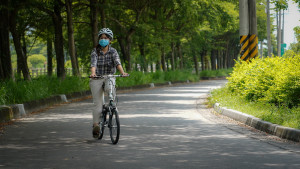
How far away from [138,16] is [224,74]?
3247 centimetres

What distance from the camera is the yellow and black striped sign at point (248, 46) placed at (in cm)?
1839

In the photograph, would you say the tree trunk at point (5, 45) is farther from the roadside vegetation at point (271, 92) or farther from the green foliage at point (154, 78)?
the roadside vegetation at point (271, 92)

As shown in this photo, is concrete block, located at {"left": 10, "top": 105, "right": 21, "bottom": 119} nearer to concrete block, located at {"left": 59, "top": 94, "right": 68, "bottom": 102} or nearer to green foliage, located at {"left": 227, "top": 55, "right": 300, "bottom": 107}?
concrete block, located at {"left": 59, "top": 94, "right": 68, "bottom": 102}

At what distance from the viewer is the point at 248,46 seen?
18.6 metres

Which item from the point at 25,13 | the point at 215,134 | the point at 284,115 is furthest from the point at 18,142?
the point at 25,13

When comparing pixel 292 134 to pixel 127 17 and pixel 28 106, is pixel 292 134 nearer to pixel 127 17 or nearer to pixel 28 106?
pixel 28 106

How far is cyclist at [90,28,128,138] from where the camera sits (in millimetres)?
8852

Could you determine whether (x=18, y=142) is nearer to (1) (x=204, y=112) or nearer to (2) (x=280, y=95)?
(2) (x=280, y=95)

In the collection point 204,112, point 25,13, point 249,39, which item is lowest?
point 204,112

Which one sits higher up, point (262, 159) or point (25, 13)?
point (25, 13)

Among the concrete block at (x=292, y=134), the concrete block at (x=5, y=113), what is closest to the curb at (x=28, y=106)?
the concrete block at (x=5, y=113)

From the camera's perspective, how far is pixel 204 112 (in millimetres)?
15039

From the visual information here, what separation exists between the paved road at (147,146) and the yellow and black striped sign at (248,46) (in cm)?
633

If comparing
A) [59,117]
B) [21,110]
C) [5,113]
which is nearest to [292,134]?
[59,117]
